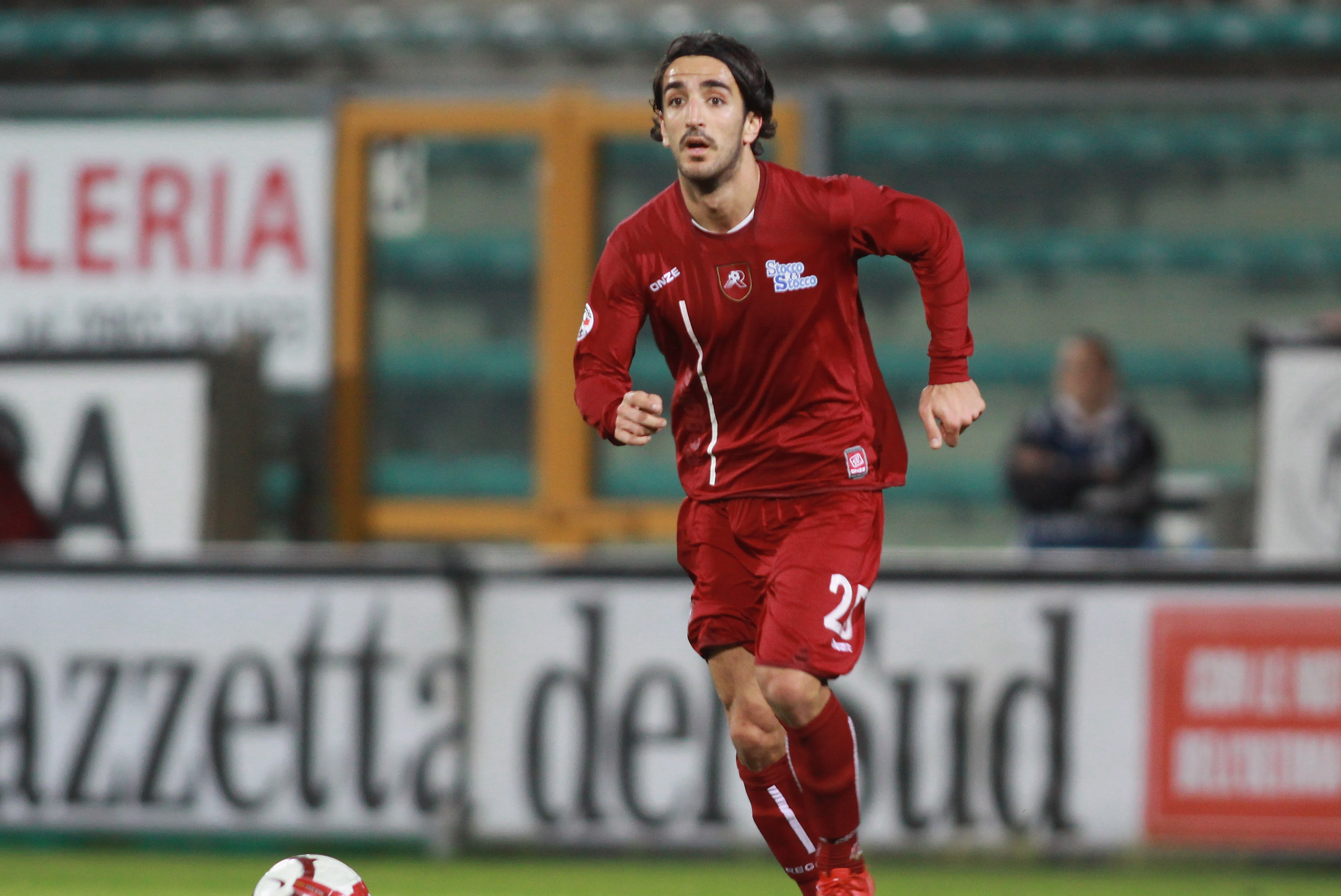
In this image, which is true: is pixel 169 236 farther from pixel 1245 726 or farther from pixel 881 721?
pixel 1245 726

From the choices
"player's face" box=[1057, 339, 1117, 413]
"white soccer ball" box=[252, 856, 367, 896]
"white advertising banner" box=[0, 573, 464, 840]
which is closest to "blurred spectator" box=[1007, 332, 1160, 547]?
"player's face" box=[1057, 339, 1117, 413]

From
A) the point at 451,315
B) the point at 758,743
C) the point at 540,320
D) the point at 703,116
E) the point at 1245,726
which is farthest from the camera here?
the point at 451,315

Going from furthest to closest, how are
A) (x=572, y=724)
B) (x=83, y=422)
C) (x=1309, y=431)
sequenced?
1. (x=83, y=422)
2. (x=1309, y=431)
3. (x=572, y=724)

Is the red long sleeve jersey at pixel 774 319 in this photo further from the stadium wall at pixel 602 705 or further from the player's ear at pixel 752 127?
the stadium wall at pixel 602 705

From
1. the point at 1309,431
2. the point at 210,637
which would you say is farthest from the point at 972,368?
the point at 210,637

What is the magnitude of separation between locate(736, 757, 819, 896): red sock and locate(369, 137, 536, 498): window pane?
5241 mm

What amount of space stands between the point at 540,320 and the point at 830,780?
545 cm

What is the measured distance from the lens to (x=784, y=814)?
487 centimetres

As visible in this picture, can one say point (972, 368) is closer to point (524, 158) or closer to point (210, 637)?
point (524, 158)

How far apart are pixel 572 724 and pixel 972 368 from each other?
3.31 meters

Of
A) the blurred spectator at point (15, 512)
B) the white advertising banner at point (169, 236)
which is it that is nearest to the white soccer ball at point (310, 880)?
the blurred spectator at point (15, 512)

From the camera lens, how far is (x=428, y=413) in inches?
400

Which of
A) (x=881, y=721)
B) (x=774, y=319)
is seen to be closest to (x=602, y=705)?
(x=881, y=721)

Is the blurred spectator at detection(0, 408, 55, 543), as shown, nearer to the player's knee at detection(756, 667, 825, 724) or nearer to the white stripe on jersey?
the white stripe on jersey
